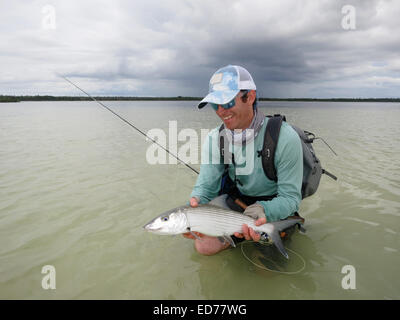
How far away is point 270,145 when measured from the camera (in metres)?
3.42

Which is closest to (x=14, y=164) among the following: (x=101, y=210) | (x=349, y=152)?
(x=101, y=210)

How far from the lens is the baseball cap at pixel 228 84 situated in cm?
329

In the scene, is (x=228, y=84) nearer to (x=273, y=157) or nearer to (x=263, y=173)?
(x=273, y=157)

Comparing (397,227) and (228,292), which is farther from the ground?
(397,227)

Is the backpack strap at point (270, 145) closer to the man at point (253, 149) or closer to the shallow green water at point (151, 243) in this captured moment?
the man at point (253, 149)

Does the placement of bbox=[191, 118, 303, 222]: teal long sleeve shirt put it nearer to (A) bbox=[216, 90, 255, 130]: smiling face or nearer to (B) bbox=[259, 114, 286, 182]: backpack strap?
(B) bbox=[259, 114, 286, 182]: backpack strap

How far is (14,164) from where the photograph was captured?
938 cm

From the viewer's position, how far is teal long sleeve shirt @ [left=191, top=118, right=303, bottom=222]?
335 cm

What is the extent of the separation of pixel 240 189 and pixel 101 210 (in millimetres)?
3759

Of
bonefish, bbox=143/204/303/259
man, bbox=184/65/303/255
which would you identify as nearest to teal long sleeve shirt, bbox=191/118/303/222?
man, bbox=184/65/303/255

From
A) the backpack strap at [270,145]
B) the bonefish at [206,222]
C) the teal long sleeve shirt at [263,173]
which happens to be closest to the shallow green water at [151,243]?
the bonefish at [206,222]

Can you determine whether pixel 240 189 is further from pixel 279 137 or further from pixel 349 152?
pixel 349 152

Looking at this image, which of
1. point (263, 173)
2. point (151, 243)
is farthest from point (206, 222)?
point (151, 243)

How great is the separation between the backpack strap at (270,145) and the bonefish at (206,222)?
30.8 inches
